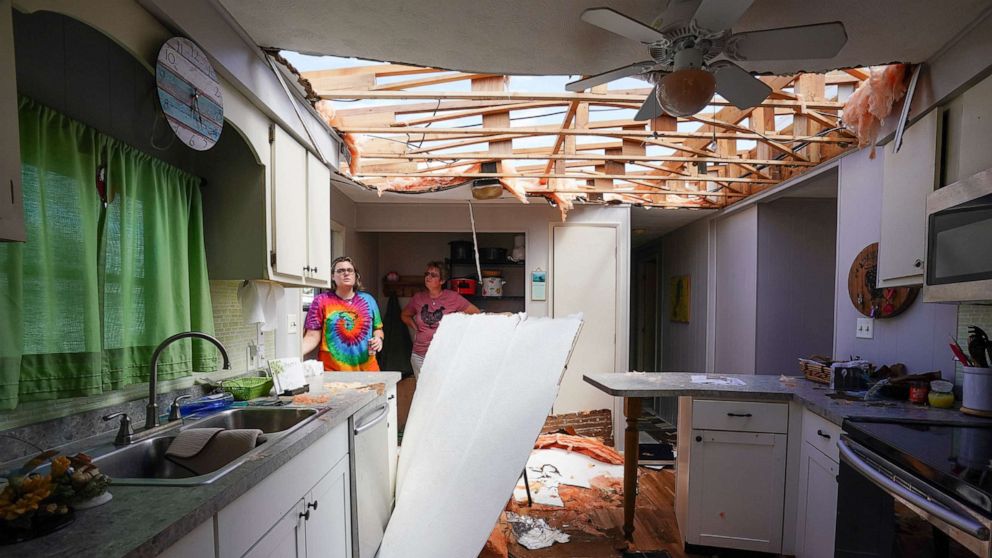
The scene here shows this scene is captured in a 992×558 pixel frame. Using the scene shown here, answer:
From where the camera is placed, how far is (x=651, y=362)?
6.72 metres

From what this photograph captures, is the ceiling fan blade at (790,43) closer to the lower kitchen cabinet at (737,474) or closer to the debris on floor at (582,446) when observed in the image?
the lower kitchen cabinet at (737,474)

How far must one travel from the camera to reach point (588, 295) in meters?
4.36

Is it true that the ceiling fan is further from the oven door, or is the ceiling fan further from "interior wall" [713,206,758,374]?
"interior wall" [713,206,758,374]

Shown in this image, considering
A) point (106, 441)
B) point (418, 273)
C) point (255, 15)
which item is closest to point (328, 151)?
point (255, 15)

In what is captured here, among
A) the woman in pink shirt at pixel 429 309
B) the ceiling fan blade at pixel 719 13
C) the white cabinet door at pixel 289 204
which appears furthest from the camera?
the woman in pink shirt at pixel 429 309

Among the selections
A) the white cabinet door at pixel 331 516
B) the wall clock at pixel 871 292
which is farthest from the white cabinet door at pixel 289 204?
the wall clock at pixel 871 292

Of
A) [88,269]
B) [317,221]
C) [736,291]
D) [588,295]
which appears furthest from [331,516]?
[736,291]

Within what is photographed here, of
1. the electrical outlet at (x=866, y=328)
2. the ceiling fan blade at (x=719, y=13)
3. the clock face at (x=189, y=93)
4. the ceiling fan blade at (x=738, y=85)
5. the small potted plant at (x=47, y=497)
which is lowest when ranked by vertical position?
the small potted plant at (x=47, y=497)

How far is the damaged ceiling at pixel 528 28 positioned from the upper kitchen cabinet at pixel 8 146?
2.41 feet

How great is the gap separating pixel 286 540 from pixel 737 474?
2.11 meters

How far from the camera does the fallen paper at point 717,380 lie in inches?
93.6

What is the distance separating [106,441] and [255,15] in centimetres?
Result: 148

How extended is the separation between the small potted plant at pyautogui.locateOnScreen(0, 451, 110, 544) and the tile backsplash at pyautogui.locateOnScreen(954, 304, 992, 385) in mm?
3115

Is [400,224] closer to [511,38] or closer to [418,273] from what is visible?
[418,273]
